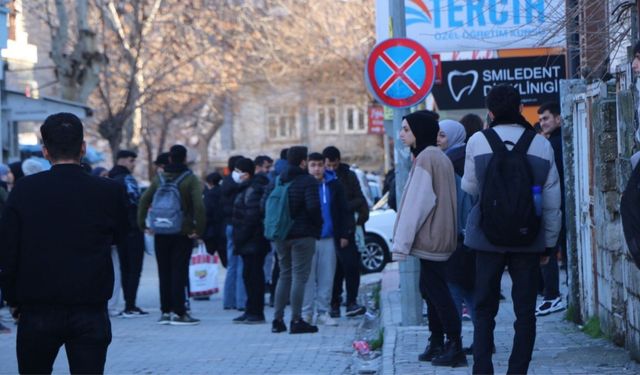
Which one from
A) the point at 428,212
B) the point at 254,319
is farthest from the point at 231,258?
the point at 428,212

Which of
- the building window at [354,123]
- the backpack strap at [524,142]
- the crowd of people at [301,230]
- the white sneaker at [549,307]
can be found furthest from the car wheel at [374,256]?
the building window at [354,123]

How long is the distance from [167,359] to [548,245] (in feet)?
15.2

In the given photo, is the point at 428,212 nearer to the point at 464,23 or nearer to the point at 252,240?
the point at 252,240

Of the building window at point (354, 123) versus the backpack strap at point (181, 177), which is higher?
the building window at point (354, 123)

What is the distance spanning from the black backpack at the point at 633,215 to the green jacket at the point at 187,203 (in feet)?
27.3

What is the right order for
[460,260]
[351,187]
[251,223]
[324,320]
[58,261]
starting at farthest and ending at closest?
[351,187], [324,320], [251,223], [460,260], [58,261]

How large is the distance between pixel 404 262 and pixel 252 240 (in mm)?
2514

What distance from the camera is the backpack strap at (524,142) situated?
24.1 ft

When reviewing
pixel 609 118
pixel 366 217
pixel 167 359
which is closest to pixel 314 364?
pixel 167 359

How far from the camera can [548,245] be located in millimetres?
7348

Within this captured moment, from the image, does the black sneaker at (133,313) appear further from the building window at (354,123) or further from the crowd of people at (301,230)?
the building window at (354,123)

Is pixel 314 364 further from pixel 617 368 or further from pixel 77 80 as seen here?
pixel 77 80

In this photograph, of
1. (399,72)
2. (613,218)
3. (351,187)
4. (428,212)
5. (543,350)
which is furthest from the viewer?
(351,187)

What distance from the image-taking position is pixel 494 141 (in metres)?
7.35
